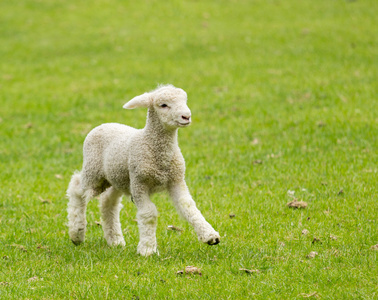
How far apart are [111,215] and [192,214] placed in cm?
140

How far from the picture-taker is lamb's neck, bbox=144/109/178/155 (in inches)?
233

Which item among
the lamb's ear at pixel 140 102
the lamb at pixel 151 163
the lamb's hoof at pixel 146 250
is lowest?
the lamb's hoof at pixel 146 250

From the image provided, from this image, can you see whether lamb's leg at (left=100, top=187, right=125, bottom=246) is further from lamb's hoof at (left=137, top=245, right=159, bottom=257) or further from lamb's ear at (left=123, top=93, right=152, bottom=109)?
lamb's ear at (left=123, top=93, right=152, bottom=109)

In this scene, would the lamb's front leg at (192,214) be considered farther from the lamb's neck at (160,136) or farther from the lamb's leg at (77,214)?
the lamb's leg at (77,214)

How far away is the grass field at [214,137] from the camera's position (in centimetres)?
557

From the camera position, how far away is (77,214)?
6.65 meters

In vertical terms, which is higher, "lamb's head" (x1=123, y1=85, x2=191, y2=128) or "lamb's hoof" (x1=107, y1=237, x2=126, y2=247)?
"lamb's head" (x1=123, y1=85, x2=191, y2=128)

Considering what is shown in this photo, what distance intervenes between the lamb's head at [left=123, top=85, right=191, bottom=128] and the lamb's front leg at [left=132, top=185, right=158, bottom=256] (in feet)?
2.46

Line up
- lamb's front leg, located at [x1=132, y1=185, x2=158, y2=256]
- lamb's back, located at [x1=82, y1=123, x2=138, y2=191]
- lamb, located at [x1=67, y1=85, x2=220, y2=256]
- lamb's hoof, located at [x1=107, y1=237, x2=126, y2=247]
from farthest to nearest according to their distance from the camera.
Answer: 1. lamb's hoof, located at [x1=107, y1=237, x2=126, y2=247]
2. lamb's back, located at [x1=82, y1=123, x2=138, y2=191]
3. lamb's front leg, located at [x1=132, y1=185, x2=158, y2=256]
4. lamb, located at [x1=67, y1=85, x2=220, y2=256]

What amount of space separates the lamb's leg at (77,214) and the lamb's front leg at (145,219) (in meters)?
0.91

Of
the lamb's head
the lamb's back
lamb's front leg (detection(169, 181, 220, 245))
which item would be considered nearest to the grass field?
lamb's front leg (detection(169, 181, 220, 245))

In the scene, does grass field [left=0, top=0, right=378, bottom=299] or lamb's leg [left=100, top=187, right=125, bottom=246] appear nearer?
grass field [left=0, top=0, right=378, bottom=299]

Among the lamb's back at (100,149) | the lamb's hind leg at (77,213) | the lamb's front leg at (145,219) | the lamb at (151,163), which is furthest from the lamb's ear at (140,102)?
the lamb's hind leg at (77,213)

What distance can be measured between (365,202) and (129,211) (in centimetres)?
315
